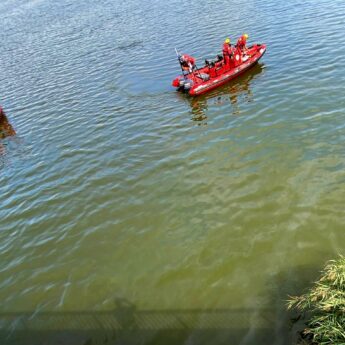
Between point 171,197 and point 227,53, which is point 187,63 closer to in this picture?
point 227,53

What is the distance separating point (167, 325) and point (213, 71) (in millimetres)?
13384

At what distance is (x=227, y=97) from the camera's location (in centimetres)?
1677

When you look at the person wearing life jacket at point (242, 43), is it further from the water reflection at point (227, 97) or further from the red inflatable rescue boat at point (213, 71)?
the water reflection at point (227, 97)

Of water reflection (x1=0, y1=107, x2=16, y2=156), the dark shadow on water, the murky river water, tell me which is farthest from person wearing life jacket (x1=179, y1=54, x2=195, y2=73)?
the dark shadow on water

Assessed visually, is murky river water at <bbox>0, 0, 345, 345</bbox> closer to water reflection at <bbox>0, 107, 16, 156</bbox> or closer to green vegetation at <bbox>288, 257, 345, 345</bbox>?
water reflection at <bbox>0, 107, 16, 156</bbox>

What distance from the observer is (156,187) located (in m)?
11.6

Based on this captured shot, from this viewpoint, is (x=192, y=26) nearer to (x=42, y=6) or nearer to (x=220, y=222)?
(x=220, y=222)

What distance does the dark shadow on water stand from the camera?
6969 millimetres

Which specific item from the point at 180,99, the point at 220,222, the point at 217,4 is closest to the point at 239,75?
the point at 180,99

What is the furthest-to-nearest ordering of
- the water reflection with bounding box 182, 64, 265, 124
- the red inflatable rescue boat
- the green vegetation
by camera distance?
the red inflatable rescue boat < the water reflection with bounding box 182, 64, 265, 124 < the green vegetation

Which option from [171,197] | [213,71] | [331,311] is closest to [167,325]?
[331,311]

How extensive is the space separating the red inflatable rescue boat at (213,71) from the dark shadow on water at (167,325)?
11.1m

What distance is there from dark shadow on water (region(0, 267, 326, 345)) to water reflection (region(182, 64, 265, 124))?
348 inches

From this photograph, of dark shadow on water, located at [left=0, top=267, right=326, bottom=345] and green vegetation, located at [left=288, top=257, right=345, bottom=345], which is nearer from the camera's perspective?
green vegetation, located at [left=288, top=257, right=345, bottom=345]
